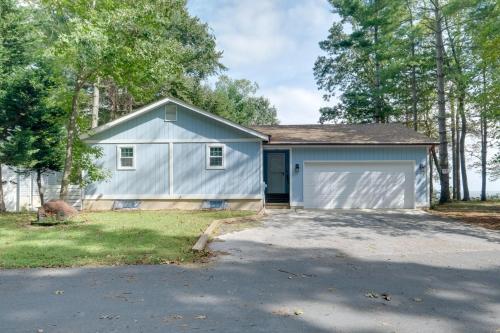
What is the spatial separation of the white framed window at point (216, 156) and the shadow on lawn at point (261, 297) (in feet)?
28.7

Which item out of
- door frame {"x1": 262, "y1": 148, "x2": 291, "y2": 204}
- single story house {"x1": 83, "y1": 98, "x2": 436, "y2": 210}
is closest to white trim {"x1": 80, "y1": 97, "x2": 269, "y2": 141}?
single story house {"x1": 83, "y1": 98, "x2": 436, "y2": 210}

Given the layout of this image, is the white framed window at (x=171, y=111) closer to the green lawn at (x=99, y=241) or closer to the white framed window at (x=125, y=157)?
the white framed window at (x=125, y=157)

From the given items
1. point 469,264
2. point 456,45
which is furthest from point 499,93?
point 456,45

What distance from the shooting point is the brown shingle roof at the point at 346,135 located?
1523 centimetres

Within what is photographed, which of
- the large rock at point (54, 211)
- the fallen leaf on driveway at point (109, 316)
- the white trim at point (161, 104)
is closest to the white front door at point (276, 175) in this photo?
the white trim at point (161, 104)

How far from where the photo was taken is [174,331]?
347 centimetres

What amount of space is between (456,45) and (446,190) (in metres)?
10.8

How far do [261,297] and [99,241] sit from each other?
485cm

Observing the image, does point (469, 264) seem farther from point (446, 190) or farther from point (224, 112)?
point (224, 112)

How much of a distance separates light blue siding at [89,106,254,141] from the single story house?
0.13 feet

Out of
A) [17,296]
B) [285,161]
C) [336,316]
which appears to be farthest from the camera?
[285,161]

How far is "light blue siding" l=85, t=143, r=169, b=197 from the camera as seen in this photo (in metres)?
15.1

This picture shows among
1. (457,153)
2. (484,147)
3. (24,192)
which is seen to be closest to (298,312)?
(24,192)

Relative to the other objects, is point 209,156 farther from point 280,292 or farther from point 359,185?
point 280,292
